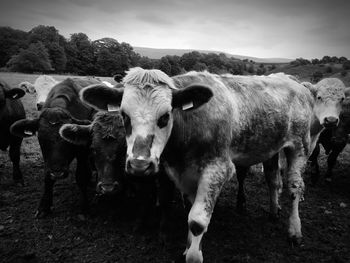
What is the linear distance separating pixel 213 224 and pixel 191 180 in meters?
1.79

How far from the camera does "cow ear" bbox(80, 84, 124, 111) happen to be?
285cm

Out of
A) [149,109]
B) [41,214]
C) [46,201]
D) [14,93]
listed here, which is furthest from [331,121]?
[14,93]

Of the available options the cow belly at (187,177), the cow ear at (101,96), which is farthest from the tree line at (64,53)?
the cow belly at (187,177)

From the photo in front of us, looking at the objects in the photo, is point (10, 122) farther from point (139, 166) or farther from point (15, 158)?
point (139, 166)

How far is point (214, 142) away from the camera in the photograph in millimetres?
2963

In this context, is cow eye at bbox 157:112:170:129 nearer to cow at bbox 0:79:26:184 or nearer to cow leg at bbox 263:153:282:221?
cow leg at bbox 263:153:282:221

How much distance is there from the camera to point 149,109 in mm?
2404

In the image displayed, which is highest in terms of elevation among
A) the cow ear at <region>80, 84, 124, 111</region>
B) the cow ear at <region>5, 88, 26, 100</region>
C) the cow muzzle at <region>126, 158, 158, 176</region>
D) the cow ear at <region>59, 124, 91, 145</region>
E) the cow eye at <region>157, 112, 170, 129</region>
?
the cow ear at <region>80, 84, 124, 111</region>

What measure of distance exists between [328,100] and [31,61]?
60993mm

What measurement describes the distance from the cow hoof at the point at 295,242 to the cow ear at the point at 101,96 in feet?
11.0

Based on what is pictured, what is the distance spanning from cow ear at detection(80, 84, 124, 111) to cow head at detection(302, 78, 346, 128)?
510 centimetres

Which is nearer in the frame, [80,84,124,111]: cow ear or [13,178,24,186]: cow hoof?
[80,84,124,111]: cow ear

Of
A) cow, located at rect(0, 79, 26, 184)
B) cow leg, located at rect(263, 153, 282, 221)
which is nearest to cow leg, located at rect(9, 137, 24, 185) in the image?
cow, located at rect(0, 79, 26, 184)

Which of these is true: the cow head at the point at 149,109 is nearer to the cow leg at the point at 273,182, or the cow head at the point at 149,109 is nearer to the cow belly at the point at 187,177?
the cow belly at the point at 187,177
